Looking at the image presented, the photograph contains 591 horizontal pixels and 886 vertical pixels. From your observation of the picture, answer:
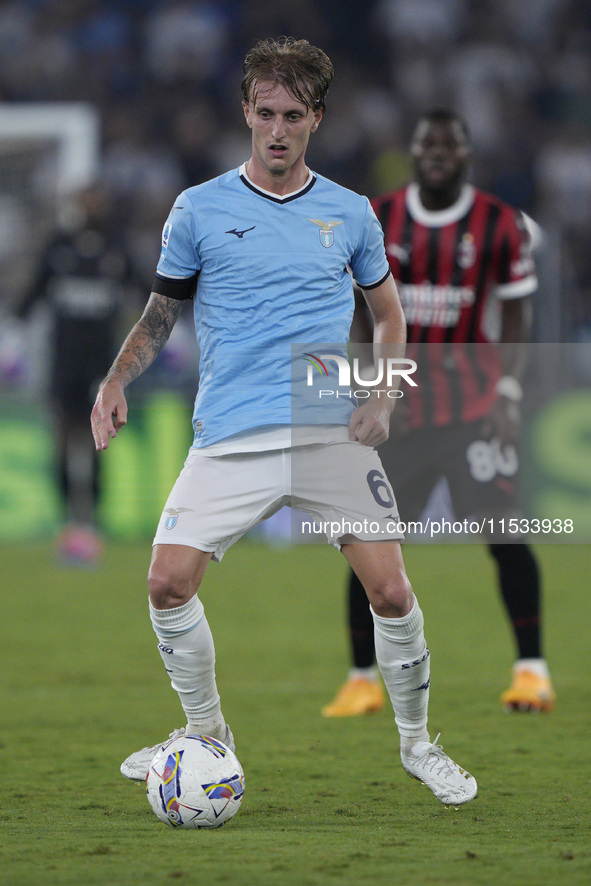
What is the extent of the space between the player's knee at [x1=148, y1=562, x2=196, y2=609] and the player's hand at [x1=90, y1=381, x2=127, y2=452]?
341mm

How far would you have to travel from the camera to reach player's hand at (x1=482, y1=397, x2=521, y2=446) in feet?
16.0

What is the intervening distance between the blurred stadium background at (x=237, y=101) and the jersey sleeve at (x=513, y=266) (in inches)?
234

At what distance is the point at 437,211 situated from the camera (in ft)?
16.7

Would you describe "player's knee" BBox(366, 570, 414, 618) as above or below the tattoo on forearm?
below

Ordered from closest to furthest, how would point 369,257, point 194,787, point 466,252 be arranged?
point 194,787, point 369,257, point 466,252

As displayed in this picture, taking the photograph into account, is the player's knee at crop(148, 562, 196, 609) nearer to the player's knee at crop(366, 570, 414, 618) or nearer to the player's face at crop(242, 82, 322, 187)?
the player's knee at crop(366, 570, 414, 618)

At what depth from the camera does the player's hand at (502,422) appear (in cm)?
488

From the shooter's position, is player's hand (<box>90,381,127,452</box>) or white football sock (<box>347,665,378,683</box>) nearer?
player's hand (<box>90,381,127,452</box>)

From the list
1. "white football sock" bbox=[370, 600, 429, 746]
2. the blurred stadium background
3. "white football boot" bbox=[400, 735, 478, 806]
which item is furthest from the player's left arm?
the blurred stadium background

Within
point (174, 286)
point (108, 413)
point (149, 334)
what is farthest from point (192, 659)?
point (174, 286)

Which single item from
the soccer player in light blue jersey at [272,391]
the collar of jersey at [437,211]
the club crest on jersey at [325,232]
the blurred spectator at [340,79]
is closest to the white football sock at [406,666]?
the soccer player in light blue jersey at [272,391]

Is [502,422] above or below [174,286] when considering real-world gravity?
below

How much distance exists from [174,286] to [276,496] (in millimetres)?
595

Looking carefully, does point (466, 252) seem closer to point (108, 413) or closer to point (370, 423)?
point (370, 423)
